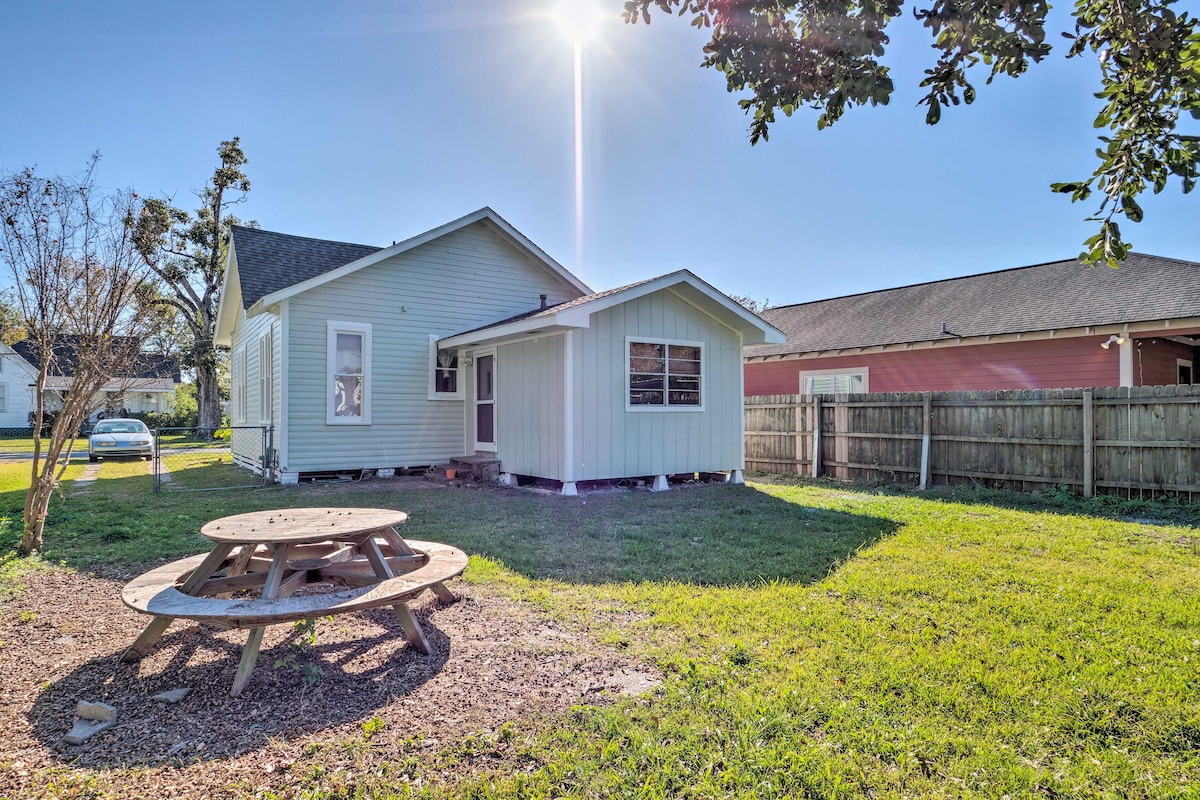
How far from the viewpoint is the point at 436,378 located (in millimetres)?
12305

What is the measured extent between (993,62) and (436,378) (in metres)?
10.7

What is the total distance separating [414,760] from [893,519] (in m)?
6.63

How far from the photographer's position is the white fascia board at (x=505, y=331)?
28.6 feet

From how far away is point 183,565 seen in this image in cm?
402

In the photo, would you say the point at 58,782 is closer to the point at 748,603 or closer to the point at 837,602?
the point at 748,603

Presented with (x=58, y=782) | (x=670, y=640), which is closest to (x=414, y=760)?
(x=58, y=782)

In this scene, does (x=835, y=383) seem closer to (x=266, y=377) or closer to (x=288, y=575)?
(x=266, y=377)

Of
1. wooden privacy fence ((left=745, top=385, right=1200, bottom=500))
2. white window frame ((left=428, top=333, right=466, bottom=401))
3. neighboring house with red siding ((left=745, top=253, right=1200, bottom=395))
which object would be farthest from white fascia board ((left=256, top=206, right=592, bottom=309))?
neighboring house with red siding ((left=745, top=253, right=1200, bottom=395))

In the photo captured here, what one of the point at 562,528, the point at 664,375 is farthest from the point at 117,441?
the point at 562,528

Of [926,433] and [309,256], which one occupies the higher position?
[309,256]

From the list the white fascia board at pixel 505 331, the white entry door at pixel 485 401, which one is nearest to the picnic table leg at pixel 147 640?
the white fascia board at pixel 505 331

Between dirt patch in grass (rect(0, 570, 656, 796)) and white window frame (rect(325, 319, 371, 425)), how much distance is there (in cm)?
701

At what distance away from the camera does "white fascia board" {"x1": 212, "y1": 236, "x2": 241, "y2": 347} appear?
45.6ft

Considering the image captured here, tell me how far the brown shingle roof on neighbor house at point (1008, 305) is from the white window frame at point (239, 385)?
13.7 m
